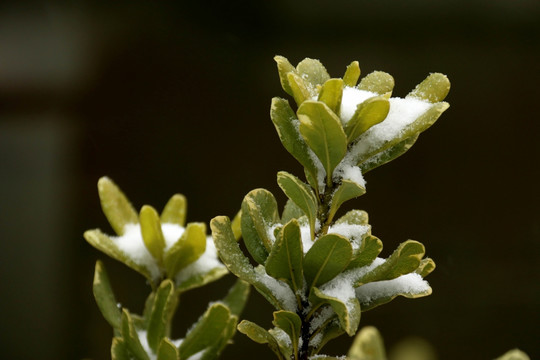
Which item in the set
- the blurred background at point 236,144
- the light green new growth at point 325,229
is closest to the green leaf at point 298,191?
the light green new growth at point 325,229

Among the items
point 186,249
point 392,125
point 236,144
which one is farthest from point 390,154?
point 236,144

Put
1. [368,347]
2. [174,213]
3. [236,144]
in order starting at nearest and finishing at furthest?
[368,347]
[174,213]
[236,144]

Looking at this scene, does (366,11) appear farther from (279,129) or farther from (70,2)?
(279,129)

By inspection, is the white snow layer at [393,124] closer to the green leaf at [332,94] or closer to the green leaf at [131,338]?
the green leaf at [332,94]

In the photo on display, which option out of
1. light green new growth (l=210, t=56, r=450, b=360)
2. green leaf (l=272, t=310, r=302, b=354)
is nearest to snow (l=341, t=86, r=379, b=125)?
light green new growth (l=210, t=56, r=450, b=360)

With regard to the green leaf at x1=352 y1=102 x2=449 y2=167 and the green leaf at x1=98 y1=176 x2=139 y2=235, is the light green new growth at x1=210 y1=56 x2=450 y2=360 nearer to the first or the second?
the green leaf at x1=352 y1=102 x2=449 y2=167

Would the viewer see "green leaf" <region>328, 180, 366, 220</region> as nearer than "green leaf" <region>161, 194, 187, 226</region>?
Yes

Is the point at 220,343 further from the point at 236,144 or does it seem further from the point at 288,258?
the point at 236,144

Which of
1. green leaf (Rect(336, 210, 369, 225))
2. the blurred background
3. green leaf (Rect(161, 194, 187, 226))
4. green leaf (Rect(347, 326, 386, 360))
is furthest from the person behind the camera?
the blurred background
